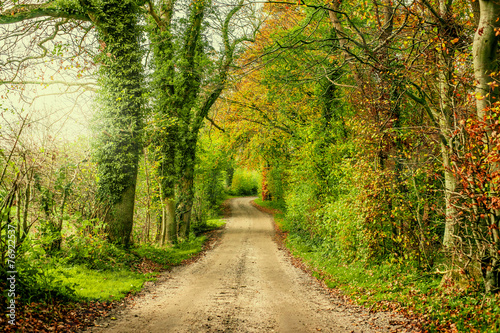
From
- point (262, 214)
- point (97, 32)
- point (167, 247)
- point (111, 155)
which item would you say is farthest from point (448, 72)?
point (262, 214)

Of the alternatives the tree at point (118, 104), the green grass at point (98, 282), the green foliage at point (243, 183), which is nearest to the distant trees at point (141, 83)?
the tree at point (118, 104)

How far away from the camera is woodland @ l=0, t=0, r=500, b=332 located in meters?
5.02

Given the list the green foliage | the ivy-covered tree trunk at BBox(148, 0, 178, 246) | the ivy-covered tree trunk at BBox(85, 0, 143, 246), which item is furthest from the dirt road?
the green foliage

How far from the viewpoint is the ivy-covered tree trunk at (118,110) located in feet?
31.0

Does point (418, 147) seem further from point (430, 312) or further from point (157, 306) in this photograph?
point (157, 306)

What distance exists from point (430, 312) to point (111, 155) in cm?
935

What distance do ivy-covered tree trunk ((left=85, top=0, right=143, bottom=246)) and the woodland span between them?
0.16ft

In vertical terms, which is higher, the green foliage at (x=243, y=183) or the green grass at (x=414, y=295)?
the green foliage at (x=243, y=183)

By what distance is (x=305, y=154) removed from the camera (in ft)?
43.9

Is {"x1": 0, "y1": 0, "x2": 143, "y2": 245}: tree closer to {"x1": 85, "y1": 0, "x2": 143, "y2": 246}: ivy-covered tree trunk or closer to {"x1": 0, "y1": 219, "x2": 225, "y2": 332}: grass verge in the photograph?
{"x1": 85, "y1": 0, "x2": 143, "y2": 246}: ivy-covered tree trunk

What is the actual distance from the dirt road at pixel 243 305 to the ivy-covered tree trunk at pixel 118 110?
2.86 metres

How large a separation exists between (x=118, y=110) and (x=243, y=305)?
283 inches

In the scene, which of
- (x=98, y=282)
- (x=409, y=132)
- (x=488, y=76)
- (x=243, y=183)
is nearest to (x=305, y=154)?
(x=409, y=132)

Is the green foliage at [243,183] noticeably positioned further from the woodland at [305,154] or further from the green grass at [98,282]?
the green grass at [98,282]
